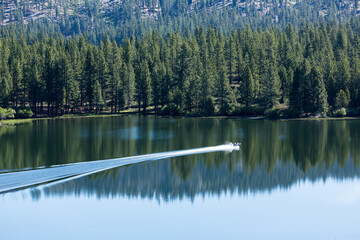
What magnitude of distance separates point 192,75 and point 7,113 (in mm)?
49224

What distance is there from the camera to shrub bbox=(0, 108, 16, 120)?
10249 cm

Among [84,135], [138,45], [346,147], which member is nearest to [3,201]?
[84,135]

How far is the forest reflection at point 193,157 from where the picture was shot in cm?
3981

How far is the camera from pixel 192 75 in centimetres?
12206

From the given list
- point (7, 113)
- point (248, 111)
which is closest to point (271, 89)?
point (248, 111)

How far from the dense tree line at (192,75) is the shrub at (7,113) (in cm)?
824

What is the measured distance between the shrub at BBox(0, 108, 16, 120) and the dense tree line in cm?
824

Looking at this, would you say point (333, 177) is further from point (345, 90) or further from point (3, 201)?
point (345, 90)

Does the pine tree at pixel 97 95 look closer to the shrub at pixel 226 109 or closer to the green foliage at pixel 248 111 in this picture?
the shrub at pixel 226 109

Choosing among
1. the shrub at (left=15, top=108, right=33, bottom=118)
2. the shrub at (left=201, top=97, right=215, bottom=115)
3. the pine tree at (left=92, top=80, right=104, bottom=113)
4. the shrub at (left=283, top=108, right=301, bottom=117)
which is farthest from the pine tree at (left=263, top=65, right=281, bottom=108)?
the shrub at (left=15, top=108, right=33, bottom=118)

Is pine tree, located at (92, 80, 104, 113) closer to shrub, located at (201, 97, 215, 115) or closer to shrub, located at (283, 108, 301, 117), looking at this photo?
shrub, located at (201, 97, 215, 115)

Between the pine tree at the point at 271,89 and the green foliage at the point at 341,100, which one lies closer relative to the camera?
the green foliage at the point at 341,100

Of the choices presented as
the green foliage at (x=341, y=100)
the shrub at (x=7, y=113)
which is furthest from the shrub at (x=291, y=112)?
the shrub at (x=7, y=113)

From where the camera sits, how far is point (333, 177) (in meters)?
43.3
